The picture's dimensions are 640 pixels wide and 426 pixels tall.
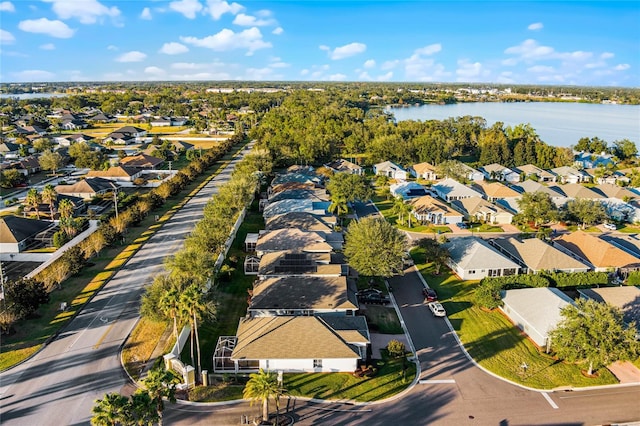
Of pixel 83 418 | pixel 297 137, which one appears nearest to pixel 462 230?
pixel 83 418

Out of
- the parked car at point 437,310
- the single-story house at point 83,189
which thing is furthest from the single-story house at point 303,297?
the single-story house at point 83,189

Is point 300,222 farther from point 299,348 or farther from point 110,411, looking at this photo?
point 110,411

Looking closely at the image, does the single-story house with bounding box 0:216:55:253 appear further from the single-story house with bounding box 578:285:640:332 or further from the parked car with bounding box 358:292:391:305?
the single-story house with bounding box 578:285:640:332

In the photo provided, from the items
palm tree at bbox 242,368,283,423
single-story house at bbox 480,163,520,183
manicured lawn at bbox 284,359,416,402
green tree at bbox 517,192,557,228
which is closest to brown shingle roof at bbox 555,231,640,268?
green tree at bbox 517,192,557,228

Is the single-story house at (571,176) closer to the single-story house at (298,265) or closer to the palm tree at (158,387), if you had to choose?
the single-story house at (298,265)

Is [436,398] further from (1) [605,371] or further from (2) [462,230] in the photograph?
(2) [462,230]
